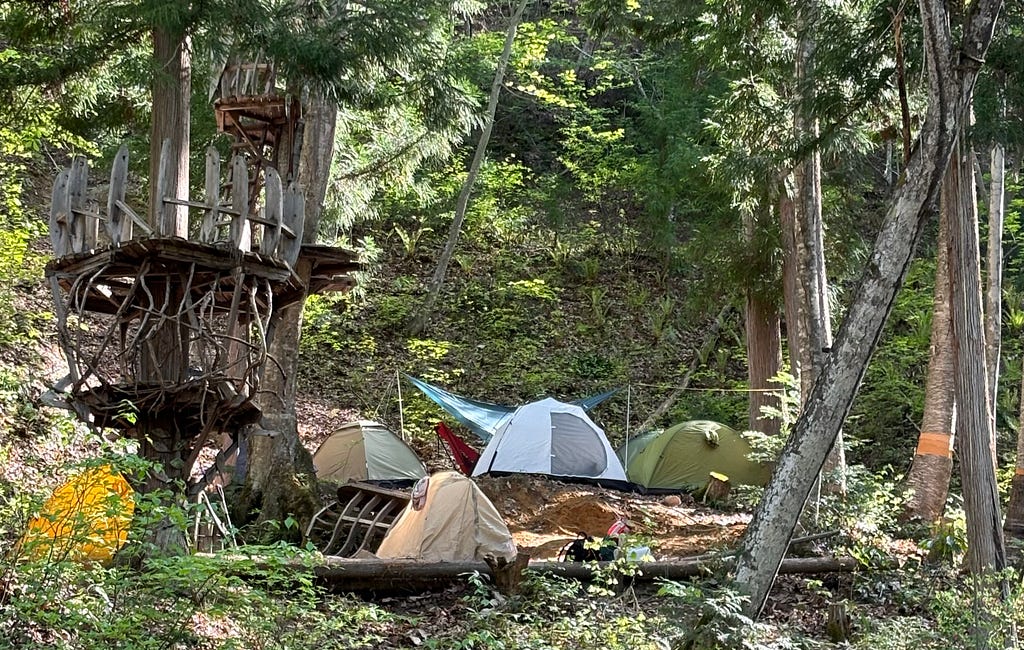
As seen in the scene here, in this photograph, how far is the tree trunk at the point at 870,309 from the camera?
5.66 m

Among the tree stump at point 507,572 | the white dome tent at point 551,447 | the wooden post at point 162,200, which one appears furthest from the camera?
the white dome tent at point 551,447

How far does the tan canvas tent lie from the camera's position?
1154cm

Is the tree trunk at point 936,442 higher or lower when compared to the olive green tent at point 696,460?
higher

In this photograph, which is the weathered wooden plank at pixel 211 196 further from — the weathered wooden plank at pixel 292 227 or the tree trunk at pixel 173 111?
the tree trunk at pixel 173 111

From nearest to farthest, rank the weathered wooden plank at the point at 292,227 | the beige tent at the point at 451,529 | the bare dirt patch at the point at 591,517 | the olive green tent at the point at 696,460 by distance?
the weathered wooden plank at the point at 292,227 → the beige tent at the point at 451,529 → the bare dirt patch at the point at 591,517 → the olive green tent at the point at 696,460

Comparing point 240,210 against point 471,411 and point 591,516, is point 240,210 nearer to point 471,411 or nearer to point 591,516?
point 591,516

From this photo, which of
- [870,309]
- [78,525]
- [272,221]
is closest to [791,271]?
[870,309]

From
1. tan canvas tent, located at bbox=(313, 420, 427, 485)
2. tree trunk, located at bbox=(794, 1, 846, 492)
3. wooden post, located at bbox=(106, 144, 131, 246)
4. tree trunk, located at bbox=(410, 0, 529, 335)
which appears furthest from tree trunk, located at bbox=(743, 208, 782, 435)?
wooden post, located at bbox=(106, 144, 131, 246)

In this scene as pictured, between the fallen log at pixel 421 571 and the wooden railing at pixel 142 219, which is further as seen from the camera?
the fallen log at pixel 421 571

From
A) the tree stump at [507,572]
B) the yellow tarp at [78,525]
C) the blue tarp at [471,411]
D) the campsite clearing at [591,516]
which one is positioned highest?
the yellow tarp at [78,525]

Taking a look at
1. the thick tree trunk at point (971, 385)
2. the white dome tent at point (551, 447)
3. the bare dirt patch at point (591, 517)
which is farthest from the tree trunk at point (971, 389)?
the white dome tent at point (551, 447)

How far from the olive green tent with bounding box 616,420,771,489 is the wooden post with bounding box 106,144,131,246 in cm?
819

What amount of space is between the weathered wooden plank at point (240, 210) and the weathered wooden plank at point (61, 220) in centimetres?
93

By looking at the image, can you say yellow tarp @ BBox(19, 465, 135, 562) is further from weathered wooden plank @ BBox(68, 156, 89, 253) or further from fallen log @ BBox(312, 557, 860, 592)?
fallen log @ BBox(312, 557, 860, 592)
